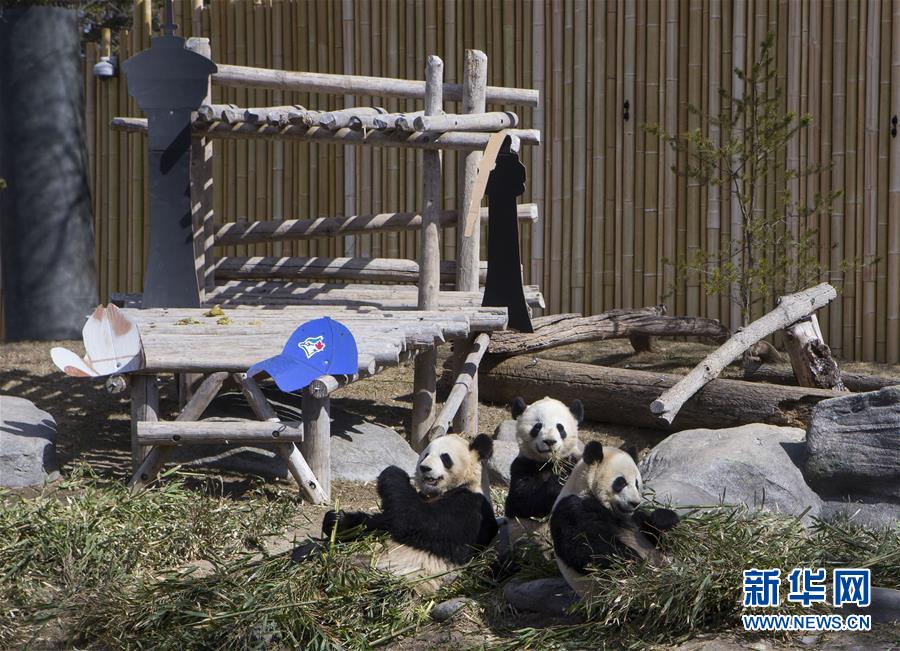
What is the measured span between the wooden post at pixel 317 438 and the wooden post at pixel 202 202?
1974 millimetres

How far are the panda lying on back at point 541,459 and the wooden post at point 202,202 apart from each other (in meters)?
3.51

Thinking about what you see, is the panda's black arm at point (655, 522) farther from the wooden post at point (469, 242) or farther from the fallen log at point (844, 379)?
the fallen log at point (844, 379)

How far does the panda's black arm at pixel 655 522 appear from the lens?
3533 mm

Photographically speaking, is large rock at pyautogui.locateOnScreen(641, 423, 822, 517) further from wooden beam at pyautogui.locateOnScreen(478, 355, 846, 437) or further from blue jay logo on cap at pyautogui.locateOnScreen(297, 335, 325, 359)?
blue jay logo on cap at pyautogui.locateOnScreen(297, 335, 325, 359)

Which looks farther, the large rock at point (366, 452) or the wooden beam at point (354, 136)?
the wooden beam at point (354, 136)

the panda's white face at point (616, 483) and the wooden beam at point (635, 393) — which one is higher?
the panda's white face at point (616, 483)

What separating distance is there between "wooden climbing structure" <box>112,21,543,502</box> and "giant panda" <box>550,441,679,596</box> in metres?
1.95

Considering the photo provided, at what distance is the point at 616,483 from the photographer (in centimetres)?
349

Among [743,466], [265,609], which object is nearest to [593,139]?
[743,466]

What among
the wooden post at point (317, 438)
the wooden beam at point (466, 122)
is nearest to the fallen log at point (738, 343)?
the wooden beam at point (466, 122)

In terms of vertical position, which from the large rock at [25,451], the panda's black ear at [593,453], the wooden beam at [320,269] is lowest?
the large rock at [25,451]

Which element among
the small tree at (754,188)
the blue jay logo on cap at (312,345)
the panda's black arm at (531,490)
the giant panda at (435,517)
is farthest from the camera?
the small tree at (754,188)

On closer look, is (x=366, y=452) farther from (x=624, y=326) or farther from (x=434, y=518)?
(x=624, y=326)

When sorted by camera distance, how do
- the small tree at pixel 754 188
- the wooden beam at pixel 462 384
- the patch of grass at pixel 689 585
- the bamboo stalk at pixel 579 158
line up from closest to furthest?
1. the patch of grass at pixel 689 585
2. the wooden beam at pixel 462 384
3. the small tree at pixel 754 188
4. the bamboo stalk at pixel 579 158
